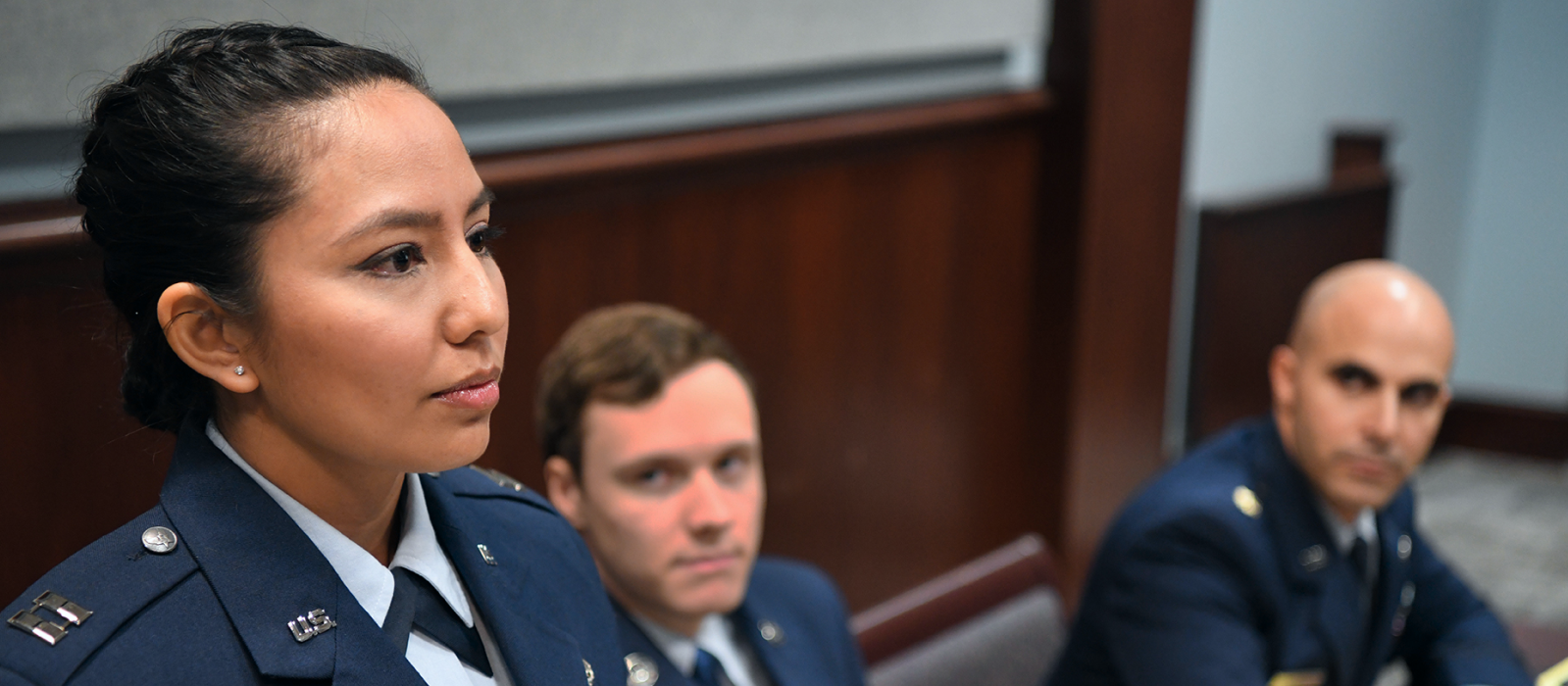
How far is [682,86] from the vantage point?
2426 millimetres

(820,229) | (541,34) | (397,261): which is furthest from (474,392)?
(820,229)

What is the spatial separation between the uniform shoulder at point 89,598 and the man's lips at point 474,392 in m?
0.20

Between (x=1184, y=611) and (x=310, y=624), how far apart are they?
1.39 metres

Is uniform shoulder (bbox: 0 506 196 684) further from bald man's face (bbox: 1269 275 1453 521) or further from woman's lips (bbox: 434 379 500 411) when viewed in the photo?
bald man's face (bbox: 1269 275 1453 521)

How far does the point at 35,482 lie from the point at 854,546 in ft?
5.82

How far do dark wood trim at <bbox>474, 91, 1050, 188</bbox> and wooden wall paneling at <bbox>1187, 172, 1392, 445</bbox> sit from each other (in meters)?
1.08

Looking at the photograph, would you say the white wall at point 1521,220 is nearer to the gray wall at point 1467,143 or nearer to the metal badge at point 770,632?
the gray wall at point 1467,143

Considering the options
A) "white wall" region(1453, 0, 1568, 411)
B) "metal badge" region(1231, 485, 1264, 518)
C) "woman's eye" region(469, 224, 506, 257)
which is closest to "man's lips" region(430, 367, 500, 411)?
"woman's eye" region(469, 224, 506, 257)

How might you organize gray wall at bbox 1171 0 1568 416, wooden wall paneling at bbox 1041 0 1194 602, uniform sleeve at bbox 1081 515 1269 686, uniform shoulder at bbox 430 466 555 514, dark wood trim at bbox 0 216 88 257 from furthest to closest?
gray wall at bbox 1171 0 1568 416
wooden wall paneling at bbox 1041 0 1194 602
uniform sleeve at bbox 1081 515 1269 686
dark wood trim at bbox 0 216 88 257
uniform shoulder at bbox 430 466 555 514

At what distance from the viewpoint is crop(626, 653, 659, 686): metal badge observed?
58.7 inches

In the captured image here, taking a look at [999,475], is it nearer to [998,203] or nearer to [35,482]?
[998,203]

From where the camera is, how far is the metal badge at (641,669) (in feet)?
4.89

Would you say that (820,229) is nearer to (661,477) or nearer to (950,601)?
(950,601)

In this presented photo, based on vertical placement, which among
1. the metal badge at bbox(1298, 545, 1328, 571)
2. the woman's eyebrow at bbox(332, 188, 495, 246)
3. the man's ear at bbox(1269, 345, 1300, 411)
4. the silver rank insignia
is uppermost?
the woman's eyebrow at bbox(332, 188, 495, 246)
